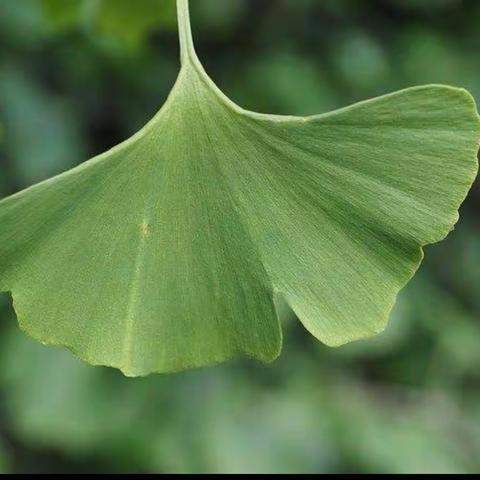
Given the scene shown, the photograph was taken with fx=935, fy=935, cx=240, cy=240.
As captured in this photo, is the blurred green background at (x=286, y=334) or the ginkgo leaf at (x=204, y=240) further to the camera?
the blurred green background at (x=286, y=334)

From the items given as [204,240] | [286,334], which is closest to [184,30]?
[204,240]

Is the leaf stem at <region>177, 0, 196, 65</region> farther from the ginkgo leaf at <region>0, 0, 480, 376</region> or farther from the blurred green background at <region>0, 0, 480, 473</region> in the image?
the blurred green background at <region>0, 0, 480, 473</region>

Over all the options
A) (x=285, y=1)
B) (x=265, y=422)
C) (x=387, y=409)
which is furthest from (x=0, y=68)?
(x=387, y=409)

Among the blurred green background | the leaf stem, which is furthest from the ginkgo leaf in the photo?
the blurred green background

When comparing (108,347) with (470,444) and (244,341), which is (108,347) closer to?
(244,341)

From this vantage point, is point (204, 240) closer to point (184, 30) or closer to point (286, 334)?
point (184, 30)

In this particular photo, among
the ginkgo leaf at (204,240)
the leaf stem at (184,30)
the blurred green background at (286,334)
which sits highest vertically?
the leaf stem at (184,30)

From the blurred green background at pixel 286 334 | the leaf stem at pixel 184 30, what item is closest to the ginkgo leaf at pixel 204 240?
the leaf stem at pixel 184 30

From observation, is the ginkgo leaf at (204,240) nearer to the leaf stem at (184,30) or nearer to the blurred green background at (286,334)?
the leaf stem at (184,30)

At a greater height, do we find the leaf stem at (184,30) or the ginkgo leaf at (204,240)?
the leaf stem at (184,30)
